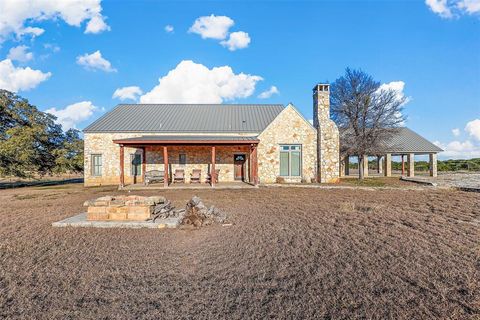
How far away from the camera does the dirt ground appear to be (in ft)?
9.34

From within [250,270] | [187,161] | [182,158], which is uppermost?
[182,158]

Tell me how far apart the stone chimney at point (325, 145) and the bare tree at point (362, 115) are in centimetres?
303

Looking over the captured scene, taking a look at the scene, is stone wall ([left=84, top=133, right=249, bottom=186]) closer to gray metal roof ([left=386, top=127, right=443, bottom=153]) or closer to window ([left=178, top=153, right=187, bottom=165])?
window ([left=178, top=153, right=187, bottom=165])

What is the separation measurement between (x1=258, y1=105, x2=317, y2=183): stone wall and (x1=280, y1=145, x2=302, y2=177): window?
0.22 metres

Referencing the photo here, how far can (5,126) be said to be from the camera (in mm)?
20297

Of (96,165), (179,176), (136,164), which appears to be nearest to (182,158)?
(179,176)

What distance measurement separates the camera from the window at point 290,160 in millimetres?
17438

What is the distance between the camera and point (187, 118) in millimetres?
20734

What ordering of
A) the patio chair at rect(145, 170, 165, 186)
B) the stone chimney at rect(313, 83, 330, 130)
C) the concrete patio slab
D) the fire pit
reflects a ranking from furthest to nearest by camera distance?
1. the stone chimney at rect(313, 83, 330, 130)
2. the patio chair at rect(145, 170, 165, 186)
3. the fire pit
4. the concrete patio slab

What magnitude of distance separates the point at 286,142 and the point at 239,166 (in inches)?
153

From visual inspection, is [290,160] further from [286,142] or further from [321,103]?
[321,103]

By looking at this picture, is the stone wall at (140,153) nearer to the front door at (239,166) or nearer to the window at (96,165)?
the window at (96,165)

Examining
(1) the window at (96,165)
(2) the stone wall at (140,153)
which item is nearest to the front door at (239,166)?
(2) the stone wall at (140,153)

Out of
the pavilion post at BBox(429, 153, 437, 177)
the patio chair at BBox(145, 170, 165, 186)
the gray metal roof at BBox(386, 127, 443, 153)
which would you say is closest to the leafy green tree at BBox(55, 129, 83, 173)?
the patio chair at BBox(145, 170, 165, 186)
